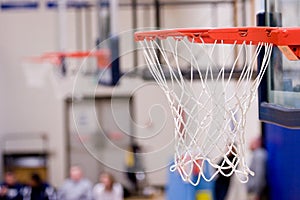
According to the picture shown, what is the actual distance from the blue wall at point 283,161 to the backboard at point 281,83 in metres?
1.42

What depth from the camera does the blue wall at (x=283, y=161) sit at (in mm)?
4609

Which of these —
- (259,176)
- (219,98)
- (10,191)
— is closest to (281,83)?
(219,98)

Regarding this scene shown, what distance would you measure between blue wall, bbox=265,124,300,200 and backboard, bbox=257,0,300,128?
4.67 feet

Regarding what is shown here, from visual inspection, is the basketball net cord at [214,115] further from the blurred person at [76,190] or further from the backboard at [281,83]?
the blurred person at [76,190]

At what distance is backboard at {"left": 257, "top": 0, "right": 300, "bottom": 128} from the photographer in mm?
2596

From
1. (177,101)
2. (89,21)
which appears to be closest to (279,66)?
(177,101)

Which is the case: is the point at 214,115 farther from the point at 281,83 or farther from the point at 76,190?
the point at 76,190

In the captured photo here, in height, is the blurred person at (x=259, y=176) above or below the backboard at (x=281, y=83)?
below

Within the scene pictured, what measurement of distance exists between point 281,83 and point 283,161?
8.01 feet

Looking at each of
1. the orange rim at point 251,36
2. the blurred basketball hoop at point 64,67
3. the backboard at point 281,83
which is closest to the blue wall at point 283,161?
the backboard at point 281,83

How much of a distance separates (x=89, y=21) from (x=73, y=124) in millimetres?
1724

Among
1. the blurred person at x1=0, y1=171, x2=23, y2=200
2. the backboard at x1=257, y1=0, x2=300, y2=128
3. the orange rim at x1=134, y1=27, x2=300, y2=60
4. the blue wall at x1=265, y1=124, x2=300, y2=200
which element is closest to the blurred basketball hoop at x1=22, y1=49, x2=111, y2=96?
the blurred person at x1=0, y1=171, x2=23, y2=200

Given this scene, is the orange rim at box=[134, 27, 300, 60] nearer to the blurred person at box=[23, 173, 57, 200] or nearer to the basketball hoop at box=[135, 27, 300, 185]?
the basketball hoop at box=[135, 27, 300, 185]

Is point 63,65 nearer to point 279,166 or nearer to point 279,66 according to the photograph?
point 279,166
